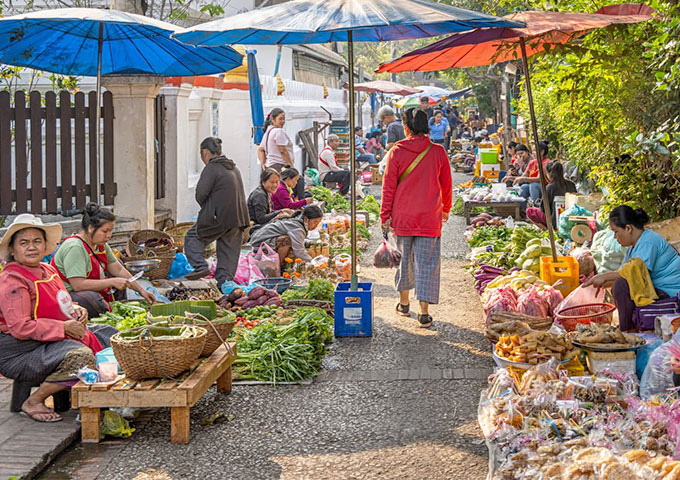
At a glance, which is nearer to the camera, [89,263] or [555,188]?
[89,263]

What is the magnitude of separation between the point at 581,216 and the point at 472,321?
8.30 feet

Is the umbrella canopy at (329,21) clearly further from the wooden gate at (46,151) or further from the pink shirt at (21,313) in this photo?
the wooden gate at (46,151)

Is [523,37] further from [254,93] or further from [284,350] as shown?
[254,93]

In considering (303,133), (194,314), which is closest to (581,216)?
(194,314)

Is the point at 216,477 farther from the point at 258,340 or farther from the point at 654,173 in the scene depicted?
the point at 654,173

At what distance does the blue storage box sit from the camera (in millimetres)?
7719

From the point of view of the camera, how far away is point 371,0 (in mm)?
6770

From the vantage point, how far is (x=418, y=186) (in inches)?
Result: 318

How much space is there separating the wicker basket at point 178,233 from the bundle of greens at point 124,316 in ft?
9.85

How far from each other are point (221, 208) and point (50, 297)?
152 inches

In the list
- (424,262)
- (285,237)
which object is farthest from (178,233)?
(424,262)

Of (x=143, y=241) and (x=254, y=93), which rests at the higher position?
(x=254, y=93)

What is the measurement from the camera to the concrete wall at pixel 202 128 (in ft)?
41.2

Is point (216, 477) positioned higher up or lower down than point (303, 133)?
lower down
